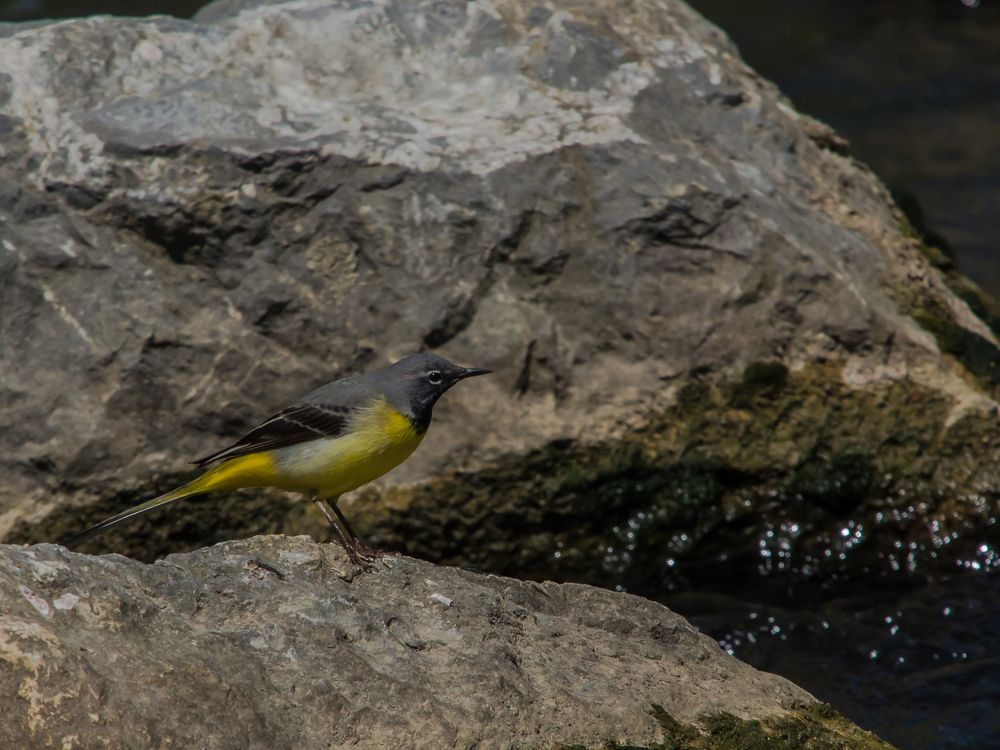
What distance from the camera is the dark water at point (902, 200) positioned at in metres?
7.13

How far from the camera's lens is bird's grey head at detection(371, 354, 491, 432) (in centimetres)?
648

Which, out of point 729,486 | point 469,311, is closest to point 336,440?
point 469,311

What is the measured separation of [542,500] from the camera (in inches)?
→ 308

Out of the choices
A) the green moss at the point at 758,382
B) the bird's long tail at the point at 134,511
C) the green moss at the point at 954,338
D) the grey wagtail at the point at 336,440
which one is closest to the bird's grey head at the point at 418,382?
the grey wagtail at the point at 336,440

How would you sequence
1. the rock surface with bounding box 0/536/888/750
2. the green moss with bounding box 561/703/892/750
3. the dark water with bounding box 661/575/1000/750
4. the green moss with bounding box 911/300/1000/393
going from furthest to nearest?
the green moss with bounding box 911/300/1000/393 < the dark water with bounding box 661/575/1000/750 < the green moss with bounding box 561/703/892/750 < the rock surface with bounding box 0/536/888/750

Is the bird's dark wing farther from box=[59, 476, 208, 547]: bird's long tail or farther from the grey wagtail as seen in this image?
box=[59, 476, 208, 547]: bird's long tail

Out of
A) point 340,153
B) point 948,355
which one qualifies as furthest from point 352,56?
point 948,355

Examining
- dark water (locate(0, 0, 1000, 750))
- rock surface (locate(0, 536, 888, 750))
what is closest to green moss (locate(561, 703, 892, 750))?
rock surface (locate(0, 536, 888, 750))

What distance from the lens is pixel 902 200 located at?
10000 mm

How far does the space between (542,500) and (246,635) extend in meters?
3.52

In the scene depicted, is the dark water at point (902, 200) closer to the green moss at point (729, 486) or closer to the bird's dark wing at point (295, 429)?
the green moss at point (729, 486)

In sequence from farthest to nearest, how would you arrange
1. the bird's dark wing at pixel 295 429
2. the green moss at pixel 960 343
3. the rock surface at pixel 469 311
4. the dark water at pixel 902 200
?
the green moss at pixel 960 343 < the rock surface at pixel 469 311 < the dark water at pixel 902 200 < the bird's dark wing at pixel 295 429

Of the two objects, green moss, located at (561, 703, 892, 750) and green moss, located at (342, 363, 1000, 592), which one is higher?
green moss, located at (561, 703, 892, 750)

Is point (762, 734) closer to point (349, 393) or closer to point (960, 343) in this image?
point (349, 393)
